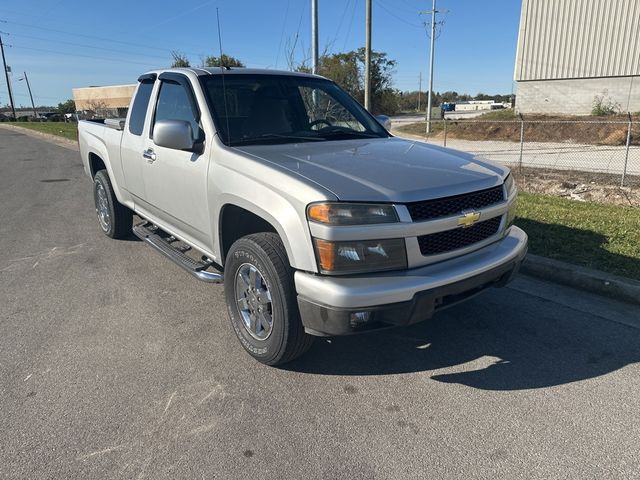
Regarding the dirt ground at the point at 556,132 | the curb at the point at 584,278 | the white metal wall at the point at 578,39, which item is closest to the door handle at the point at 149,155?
the curb at the point at 584,278

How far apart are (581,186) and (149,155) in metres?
7.76

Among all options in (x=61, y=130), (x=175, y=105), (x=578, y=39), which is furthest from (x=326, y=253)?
(x=578, y=39)

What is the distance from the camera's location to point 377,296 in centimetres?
253

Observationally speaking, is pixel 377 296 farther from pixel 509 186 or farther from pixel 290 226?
pixel 509 186

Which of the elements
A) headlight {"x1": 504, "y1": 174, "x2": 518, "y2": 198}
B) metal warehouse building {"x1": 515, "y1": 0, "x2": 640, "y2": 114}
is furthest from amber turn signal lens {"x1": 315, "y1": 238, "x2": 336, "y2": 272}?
metal warehouse building {"x1": 515, "y1": 0, "x2": 640, "y2": 114}

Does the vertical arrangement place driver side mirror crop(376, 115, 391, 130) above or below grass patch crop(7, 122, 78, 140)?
above

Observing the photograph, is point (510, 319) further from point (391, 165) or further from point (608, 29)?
point (608, 29)

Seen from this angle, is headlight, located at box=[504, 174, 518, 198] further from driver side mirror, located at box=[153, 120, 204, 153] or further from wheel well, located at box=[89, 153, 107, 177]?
wheel well, located at box=[89, 153, 107, 177]

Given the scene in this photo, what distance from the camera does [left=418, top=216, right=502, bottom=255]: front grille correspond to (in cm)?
277

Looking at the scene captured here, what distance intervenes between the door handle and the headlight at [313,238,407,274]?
7.55 ft

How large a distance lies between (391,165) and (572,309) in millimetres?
2153

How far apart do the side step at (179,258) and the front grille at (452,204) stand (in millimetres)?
1602

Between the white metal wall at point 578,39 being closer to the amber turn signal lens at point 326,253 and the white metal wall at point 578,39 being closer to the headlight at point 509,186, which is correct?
the headlight at point 509,186

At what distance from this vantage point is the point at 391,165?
3.10 m
